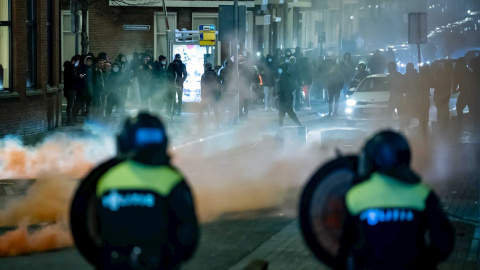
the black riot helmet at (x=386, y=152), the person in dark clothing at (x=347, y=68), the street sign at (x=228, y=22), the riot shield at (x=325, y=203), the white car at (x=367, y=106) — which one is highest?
the street sign at (x=228, y=22)

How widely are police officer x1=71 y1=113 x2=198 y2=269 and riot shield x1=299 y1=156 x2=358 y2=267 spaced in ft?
1.67

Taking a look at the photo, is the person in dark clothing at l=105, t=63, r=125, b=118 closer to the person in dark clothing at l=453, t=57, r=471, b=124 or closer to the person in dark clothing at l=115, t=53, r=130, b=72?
the person in dark clothing at l=115, t=53, r=130, b=72

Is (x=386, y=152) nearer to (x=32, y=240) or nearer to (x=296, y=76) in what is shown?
(x=32, y=240)

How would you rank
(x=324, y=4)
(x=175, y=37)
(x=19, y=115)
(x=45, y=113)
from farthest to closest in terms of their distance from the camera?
(x=324, y=4) < (x=175, y=37) < (x=45, y=113) < (x=19, y=115)

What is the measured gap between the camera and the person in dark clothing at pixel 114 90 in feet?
89.9

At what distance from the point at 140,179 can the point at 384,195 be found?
107 cm

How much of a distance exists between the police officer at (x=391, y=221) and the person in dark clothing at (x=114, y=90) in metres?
23.3

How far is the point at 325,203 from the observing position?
457 centimetres

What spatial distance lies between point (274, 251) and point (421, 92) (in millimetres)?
12851

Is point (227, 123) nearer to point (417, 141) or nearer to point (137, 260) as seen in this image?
point (417, 141)

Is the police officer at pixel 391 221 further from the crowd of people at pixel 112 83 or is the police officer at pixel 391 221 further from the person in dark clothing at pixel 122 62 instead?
the person in dark clothing at pixel 122 62

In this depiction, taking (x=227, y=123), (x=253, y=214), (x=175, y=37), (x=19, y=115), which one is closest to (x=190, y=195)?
(x=253, y=214)

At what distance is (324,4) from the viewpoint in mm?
54625

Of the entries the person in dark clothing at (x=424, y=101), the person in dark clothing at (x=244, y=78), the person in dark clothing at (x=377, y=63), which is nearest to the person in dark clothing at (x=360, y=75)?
the person in dark clothing at (x=377, y=63)
